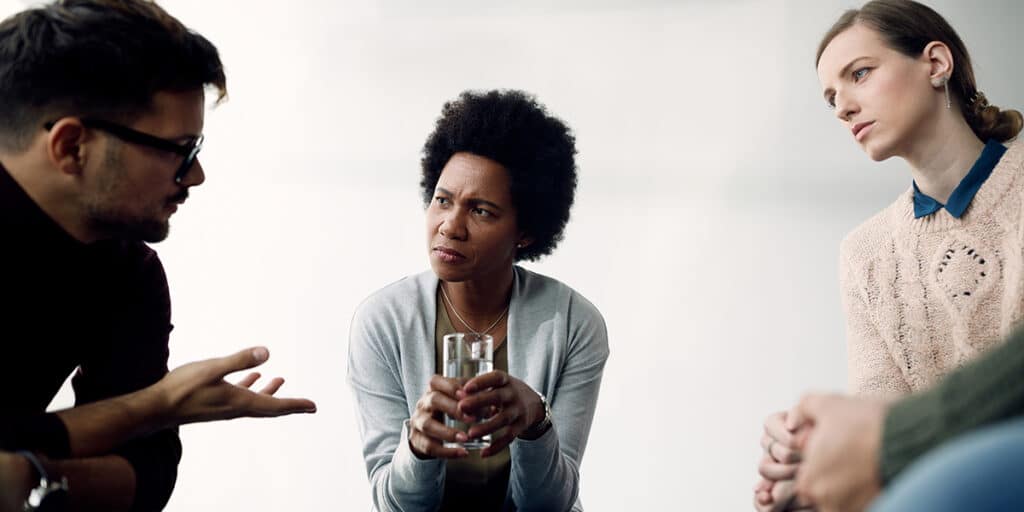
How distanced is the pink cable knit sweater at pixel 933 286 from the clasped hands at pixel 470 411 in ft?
2.47

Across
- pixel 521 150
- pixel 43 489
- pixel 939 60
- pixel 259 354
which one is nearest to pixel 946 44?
pixel 939 60

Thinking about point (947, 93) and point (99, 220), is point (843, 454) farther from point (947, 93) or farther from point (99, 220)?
point (947, 93)

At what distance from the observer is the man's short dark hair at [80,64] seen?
1.44m

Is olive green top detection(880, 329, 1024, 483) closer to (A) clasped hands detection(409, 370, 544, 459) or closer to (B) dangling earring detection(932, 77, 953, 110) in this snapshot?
(A) clasped hands detection(409, 370, 544, 459)

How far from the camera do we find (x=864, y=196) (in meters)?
3.21

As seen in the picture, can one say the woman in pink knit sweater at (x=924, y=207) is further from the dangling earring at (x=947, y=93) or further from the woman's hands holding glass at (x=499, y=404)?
the woman's hands holding glass at (x=499, y=404)

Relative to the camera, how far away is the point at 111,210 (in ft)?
4.81

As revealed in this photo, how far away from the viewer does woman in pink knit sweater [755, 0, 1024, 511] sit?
1703 mm

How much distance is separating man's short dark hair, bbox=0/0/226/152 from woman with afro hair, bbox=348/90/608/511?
719 mm

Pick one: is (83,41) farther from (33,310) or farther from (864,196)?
(864,196)

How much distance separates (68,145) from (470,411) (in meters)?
0.79

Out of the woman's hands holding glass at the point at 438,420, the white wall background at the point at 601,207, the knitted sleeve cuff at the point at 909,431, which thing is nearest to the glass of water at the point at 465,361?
the woman's hands holding glass at the point at 438,420

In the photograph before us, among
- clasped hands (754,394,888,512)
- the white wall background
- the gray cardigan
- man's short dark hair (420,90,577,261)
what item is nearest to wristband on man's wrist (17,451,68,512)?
the gray cardigan

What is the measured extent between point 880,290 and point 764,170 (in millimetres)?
1480
